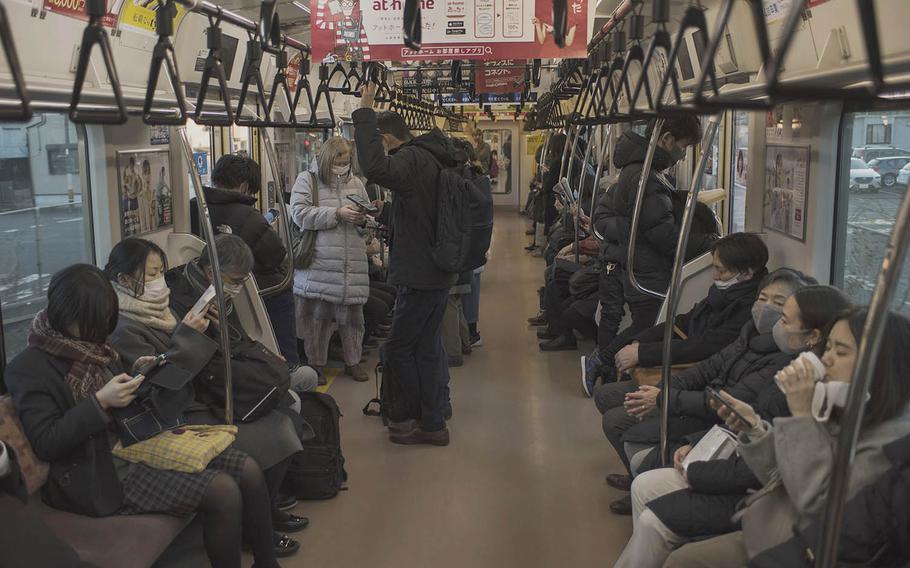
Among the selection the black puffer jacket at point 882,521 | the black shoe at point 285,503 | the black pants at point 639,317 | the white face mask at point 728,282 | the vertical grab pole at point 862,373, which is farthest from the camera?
the black pants at point 639,317

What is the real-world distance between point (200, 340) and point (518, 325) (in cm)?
541

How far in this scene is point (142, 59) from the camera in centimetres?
461

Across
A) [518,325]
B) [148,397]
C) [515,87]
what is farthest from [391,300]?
[148,397]

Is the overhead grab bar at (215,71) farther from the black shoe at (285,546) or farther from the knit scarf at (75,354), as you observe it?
the black shoe at (285,546)

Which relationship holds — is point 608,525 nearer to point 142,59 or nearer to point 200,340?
point 200,340

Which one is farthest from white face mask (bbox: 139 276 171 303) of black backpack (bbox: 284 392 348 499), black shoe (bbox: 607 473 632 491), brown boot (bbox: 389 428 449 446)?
black shoe (bbox: 607 473 632 491)

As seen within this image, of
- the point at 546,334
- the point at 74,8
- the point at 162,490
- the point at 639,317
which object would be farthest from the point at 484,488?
the point at 546,334

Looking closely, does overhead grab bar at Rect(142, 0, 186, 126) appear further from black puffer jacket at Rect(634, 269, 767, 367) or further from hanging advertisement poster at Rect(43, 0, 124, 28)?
black puffer jacket at Rect(634, 269, 767, 367)

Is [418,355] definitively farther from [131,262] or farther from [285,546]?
[131,262]

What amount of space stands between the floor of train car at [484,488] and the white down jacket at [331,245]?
0.69m

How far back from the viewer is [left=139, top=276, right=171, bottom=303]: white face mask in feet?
11.8

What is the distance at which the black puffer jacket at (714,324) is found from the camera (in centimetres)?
400

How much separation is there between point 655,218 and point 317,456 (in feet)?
7.06

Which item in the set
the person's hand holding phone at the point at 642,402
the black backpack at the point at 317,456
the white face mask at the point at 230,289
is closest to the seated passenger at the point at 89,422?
the white face mask at the point at 230,289
